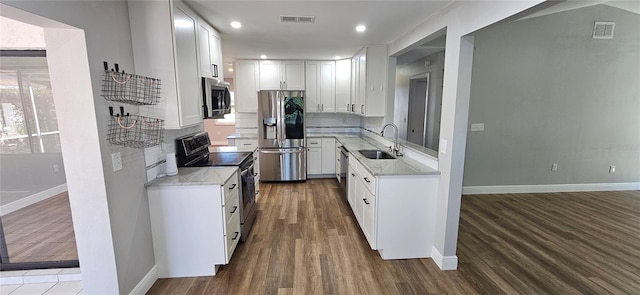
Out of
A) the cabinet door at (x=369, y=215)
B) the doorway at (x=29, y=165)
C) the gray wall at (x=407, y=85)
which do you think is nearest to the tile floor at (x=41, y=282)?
the doorway at (x=29, y=165)

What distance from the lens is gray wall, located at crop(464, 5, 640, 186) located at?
4.21 meters

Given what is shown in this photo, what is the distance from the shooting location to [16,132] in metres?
3.30

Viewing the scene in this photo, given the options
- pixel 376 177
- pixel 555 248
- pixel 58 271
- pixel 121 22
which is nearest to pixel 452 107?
pixel 376 177

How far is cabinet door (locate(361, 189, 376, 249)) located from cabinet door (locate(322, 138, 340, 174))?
234 centimetres

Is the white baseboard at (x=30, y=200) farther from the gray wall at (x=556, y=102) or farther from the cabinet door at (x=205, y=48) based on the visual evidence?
the gray wall at (x=556, y=102)

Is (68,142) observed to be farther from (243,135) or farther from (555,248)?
(555,248)

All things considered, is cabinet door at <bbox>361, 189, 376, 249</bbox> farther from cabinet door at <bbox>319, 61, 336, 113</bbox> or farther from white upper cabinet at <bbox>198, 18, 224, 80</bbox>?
cabinet door at <bbox>319, 61, 336, 113</bbox>

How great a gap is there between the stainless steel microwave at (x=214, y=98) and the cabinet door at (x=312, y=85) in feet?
7.64

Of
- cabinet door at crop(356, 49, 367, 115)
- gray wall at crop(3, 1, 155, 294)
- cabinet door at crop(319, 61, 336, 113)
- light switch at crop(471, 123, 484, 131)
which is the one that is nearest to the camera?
gray wall at crop(3, 1, 155, 294)

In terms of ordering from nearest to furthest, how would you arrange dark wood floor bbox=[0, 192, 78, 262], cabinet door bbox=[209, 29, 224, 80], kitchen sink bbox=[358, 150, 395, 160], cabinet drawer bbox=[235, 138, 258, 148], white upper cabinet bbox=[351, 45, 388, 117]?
dark wood floor bbox=[0, 192, 78, 262], cabinet door bbox=[209, 29, 224, 80], kitchen sink bbox=[358, 150, 395, 160], white upper cabinet bbox=[351, 45, 388, 117], cabinet drawer bbox=[235, 138, 258, 148]

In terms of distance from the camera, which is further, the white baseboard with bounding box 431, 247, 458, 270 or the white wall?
the white baseboard with bounding box 431, 247, 458, 270

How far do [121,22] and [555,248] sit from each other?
450 cm

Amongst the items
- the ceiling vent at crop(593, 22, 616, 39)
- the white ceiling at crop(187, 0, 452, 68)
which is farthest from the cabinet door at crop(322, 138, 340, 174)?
the ceiling vent at crop(593, 22, 616, 39)

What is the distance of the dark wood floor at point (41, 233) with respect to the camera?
2449mm
